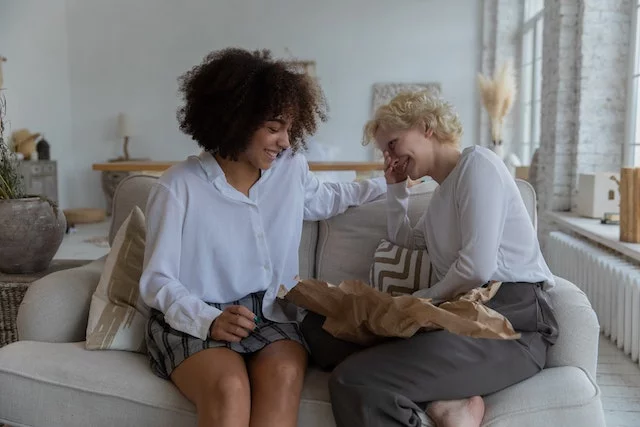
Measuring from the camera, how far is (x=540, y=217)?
5.54 metres

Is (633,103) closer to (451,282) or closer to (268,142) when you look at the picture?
(451,282)

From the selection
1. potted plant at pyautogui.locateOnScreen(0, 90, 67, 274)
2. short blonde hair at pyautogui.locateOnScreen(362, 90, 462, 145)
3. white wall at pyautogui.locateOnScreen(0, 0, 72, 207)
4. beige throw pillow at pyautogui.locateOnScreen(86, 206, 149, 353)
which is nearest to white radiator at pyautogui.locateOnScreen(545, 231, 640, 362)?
short blonde hair at pyautogui.locateOnScreen(362, 90, 462, 145)

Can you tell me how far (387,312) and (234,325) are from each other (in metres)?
0.41

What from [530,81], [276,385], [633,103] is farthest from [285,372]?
[530,81]

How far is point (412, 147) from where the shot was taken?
208 centimetres

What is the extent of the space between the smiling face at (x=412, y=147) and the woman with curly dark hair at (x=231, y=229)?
24 centimetres

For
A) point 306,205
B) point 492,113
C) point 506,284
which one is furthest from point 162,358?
point 492,113

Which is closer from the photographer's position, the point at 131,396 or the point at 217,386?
the point at 217,386

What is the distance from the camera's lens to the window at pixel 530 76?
290 inches

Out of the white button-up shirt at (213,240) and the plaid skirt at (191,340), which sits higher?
the white button-up shirt at (213,240)

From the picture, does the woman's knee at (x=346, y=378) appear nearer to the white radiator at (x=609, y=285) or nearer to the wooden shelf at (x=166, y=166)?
the white radiator at (x=609, y=285)

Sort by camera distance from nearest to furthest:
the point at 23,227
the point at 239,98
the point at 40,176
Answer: the point at 239,98 < the point at 23,227 < the point at 40,176

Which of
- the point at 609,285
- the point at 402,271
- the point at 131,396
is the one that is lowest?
the point at 609,285

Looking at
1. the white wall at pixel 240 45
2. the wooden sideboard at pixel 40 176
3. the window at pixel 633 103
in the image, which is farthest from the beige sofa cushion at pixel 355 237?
the white wall at pixel 240 45
